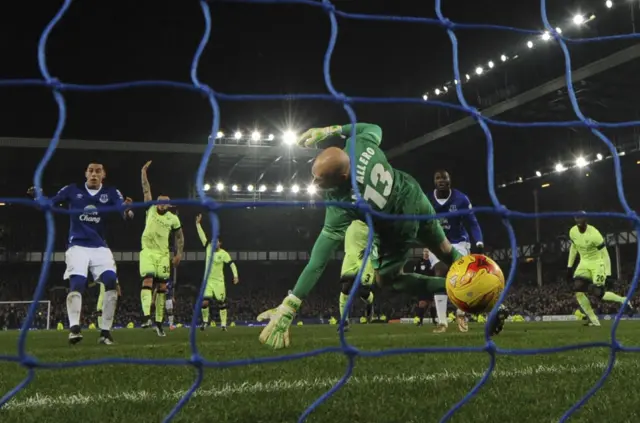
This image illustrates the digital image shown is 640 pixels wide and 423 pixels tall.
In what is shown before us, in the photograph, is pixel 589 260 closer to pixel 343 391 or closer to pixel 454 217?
pixel 454 217

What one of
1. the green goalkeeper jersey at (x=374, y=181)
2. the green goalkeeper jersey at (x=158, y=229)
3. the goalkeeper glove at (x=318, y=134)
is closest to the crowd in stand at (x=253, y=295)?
the green goalkeeper jersey at (x=158, y=229)

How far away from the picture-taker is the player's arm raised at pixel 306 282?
536cm

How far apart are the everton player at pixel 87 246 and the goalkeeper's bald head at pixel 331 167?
3.47 m

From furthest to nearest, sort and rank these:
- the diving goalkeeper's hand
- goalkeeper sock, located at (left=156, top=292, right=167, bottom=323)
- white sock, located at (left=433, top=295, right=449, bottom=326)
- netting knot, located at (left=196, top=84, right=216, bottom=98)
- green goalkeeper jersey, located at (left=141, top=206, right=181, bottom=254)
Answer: green goalkeeper jersey, located at (left=141, top=206, right=181, bottom=254)
goalkeeper sock, located at (left=156, top=292, right=167, bottom=323)
white sock, located at (left=433, top=295, right=449, bottom=326)
the diving goalkeeper's hand
netting knot, located at (left=196, top=84, right=216, bottom=98)

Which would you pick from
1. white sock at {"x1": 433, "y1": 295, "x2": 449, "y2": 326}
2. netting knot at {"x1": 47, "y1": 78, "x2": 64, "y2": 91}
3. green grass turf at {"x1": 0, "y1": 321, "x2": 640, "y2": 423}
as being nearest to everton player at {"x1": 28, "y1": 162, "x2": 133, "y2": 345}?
green grass turf at {"x1": 0, "y1": 321, "x2": 640, "y2": 423}

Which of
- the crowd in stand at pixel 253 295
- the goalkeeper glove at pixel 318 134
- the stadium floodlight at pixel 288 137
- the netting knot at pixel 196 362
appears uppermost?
the stadium floodlight at pixel 288 137

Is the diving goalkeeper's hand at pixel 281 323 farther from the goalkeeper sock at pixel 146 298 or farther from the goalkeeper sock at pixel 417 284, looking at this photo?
the goalkeeper sock at pixel 146 298

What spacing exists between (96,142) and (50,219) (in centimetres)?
2685

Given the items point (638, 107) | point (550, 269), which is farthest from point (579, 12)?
point (550, 269)

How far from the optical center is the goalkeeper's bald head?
3.98 meters

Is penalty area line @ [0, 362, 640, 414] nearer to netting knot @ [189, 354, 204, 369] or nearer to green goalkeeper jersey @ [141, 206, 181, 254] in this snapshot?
netting knot @ [189, 354, 204, 369]

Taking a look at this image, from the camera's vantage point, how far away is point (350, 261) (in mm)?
9453

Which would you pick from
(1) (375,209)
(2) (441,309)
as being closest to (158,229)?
(2) (441,309)

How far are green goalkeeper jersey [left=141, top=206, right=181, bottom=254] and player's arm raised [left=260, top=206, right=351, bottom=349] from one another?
17.5 ft
